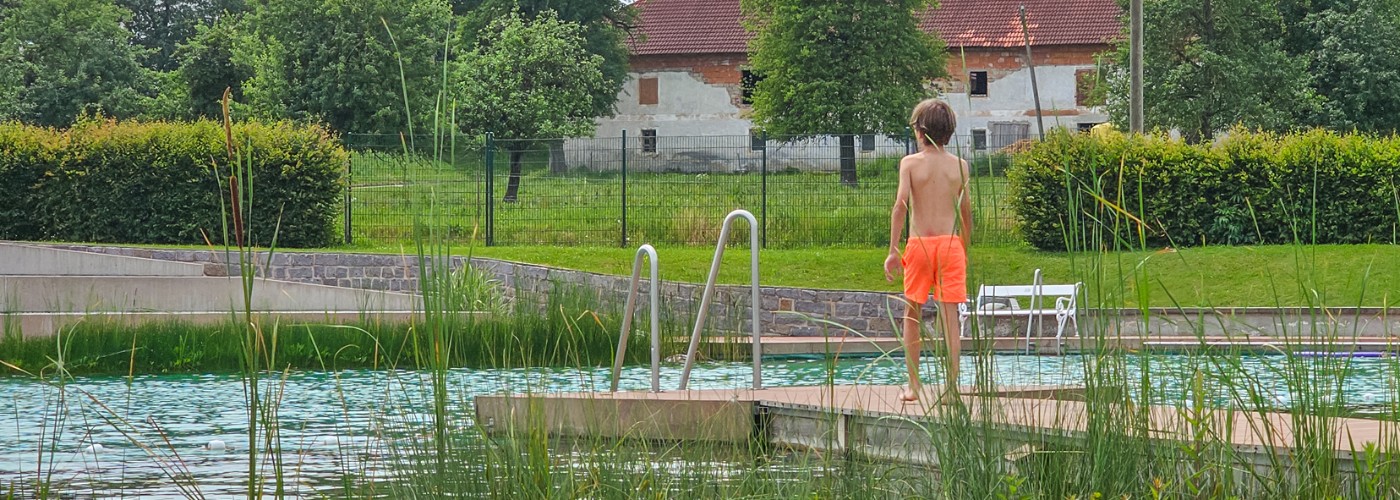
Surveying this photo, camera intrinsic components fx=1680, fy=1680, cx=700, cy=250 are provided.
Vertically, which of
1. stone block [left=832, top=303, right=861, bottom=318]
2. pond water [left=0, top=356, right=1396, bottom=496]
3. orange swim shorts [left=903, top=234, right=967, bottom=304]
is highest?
A: orange swim shorts [left=903, top=234, right=967, bottom=304]

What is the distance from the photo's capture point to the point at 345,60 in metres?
37.4

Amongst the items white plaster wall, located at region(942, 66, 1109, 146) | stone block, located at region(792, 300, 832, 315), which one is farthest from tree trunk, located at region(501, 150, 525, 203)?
white plaster wall, located at region(942, 66, 1109, 146)

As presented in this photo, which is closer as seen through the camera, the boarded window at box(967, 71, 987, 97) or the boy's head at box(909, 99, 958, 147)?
the boy's head at box(909, 99, 958, 147)

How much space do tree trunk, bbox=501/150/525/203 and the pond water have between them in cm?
930

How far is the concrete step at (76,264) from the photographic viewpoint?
18406mm

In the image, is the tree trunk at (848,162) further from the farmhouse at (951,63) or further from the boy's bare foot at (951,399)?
the farmhouse at (951,63)

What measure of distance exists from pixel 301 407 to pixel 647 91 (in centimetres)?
4793

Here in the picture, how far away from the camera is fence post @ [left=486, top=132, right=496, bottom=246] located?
71.6 feet

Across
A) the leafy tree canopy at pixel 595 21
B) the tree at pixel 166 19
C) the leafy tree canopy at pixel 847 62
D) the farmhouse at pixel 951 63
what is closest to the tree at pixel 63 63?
the leafy tree canopy at pixel 595 21

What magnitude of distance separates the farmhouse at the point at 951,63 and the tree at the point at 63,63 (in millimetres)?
15354

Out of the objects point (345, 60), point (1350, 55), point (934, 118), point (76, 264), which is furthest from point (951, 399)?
point (1350, 55)

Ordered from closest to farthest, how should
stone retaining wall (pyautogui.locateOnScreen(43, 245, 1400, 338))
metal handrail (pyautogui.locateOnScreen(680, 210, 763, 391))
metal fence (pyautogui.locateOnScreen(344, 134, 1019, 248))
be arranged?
metal handrail (pyautogui.locateOnScreen(680, 210, 763, 391)) < stone retaining wall (pyautogui.locateOnScreen(43, 245, 1400, 338)) < metal fence (pyautogui.locateOnScreen(344, 134, 1019, 248))

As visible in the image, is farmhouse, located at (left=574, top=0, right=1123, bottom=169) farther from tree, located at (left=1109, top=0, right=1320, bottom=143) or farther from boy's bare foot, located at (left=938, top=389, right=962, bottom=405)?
boy's bare foot, located at (left=938, top=389, right=962, bottom=405)

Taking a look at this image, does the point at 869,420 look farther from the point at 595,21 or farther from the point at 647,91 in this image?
the point at 647,91
